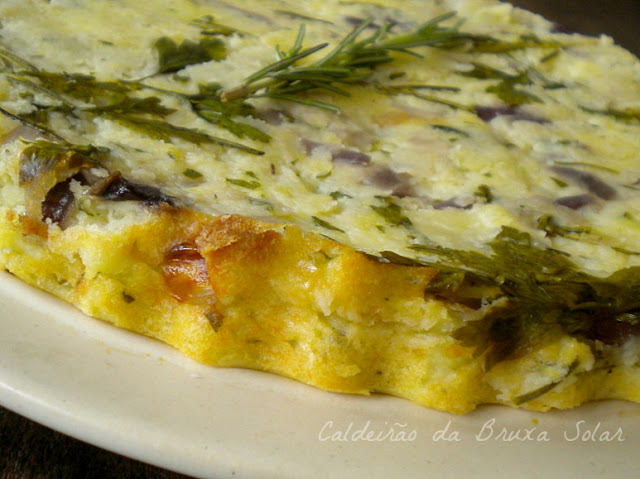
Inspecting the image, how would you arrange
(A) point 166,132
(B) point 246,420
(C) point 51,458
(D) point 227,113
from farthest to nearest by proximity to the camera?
(D) point 227,113, (A) point 166,132, (C) point 51,458, (B) point 246,420

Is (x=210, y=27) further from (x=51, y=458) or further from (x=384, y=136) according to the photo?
(x=51, y=458)

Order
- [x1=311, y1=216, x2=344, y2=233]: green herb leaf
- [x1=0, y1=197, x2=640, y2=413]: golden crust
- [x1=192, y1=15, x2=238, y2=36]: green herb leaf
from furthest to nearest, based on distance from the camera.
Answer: [x1=192, y1=15, x2=238, y2=36]: green herb leaf → [x1=311, y1=216, x2=344, y2=233]: green herb leaf → [x1=0, y1=197, x2=640, y2=413]: golden crust

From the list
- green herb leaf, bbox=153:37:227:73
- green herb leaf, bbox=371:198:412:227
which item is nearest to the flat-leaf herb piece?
green herb leaf, bbox=153:37:227:73

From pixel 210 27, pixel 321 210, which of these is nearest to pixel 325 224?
pixel 321 210

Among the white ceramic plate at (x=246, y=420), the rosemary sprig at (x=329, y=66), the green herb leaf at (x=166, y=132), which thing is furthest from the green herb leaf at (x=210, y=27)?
the white ceramic plate at (x=246, y=420)

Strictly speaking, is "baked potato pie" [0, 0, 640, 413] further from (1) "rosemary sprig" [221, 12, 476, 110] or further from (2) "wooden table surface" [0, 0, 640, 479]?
(2) "wooden table surface" [0, 0, 640, 479]
